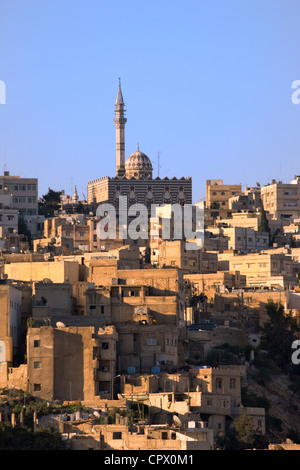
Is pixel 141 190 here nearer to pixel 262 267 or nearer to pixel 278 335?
pixel 262 267

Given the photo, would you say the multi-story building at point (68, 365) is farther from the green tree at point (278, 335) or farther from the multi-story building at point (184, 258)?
the multi-story building at point (184, 258)

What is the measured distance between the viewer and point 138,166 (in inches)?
4938

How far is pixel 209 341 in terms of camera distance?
68.6 metres

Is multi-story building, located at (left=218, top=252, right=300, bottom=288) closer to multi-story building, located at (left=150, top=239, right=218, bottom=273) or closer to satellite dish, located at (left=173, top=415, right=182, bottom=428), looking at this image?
multi-story building, located at (left=150, top=239, right=218, bottom=273)

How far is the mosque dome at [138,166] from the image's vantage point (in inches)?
4919

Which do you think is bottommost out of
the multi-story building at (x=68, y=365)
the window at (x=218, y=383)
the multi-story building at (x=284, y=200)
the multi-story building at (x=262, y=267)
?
the window at (x=218, y=383)

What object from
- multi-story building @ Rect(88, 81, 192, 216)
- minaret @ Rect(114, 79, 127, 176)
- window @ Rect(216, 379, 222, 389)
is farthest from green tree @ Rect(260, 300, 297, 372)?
minaret @ Rect(114, 79, 127, 176)

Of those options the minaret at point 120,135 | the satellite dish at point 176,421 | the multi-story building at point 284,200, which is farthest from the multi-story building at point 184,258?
the minaret at point 120,135

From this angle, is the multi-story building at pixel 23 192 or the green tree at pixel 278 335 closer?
the green tree at pixel 278 335

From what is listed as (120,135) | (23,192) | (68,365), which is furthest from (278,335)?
(120,135)

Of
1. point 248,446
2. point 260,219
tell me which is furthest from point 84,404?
point 260,219

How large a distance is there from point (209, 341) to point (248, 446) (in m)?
11.5
